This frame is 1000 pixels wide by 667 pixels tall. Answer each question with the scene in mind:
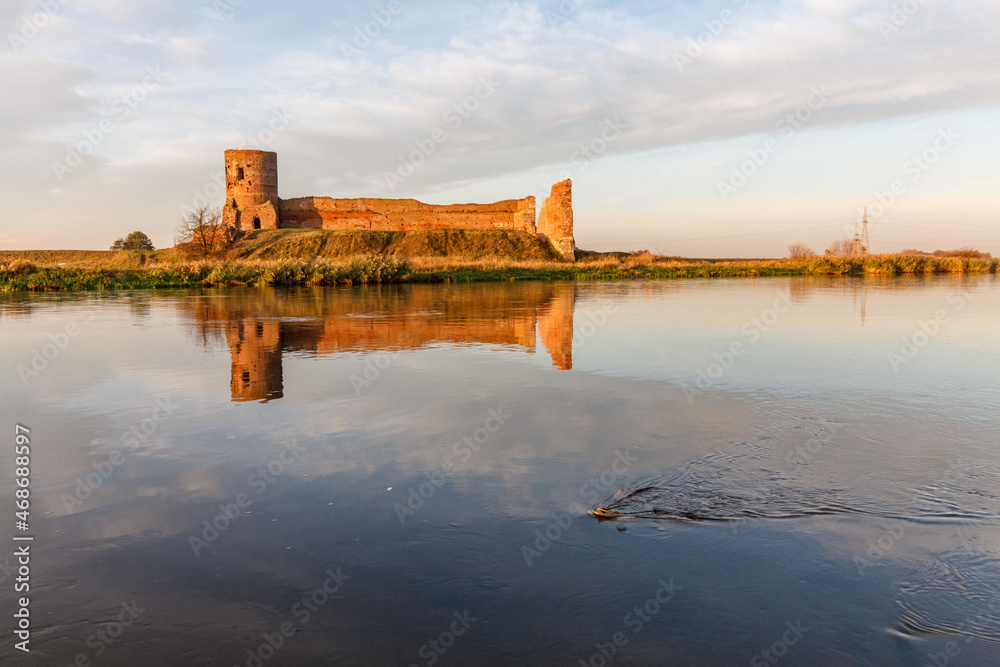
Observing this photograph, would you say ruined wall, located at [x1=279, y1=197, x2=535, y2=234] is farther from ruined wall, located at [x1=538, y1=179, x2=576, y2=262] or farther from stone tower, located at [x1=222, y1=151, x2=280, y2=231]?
ruined wall, located at [x1=538, y1=179, x2=576, y2=262]

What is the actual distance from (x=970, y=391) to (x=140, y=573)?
6.79 m

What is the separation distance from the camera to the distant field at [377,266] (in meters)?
31.2

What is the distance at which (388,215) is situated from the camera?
222ft

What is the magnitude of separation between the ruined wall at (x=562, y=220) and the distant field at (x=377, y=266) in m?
1.22

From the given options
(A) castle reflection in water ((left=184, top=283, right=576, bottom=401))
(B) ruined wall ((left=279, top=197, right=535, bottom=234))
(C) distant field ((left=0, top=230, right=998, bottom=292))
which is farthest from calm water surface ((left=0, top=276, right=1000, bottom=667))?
(B) ruined wall ((left=279, top=197, right=535, bottom=234))

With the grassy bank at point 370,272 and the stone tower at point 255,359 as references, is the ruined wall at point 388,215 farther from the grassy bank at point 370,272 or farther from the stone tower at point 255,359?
the stone tower at point 255,359

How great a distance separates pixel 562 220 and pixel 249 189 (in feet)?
96.0

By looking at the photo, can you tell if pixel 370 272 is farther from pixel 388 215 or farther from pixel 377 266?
pixel 388 215

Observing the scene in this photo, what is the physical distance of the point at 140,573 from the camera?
2.85m

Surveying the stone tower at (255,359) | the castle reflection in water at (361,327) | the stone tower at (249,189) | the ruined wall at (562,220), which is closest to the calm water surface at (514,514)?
the stone tower at (255,359)

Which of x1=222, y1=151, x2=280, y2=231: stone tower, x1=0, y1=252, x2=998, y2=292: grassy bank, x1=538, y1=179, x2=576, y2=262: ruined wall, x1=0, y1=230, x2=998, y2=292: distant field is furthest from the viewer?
x1=222, y1=151, x2=280, y2=231: stone tower

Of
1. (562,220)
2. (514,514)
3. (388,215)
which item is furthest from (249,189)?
(514,514)

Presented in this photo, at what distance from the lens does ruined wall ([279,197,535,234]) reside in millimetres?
67125

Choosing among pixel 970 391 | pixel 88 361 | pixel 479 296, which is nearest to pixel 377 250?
pixel 479 296
